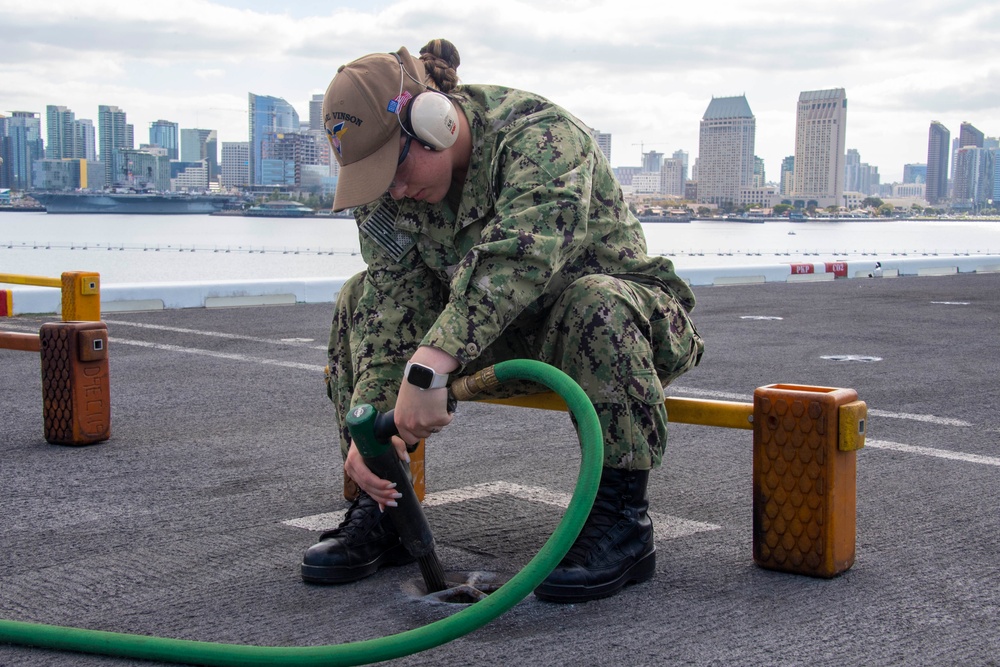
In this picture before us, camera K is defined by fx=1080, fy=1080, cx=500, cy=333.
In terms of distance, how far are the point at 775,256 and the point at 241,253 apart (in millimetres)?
17110

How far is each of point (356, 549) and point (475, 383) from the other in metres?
0.69

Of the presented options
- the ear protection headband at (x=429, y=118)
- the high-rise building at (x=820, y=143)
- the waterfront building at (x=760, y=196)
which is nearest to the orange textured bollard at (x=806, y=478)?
the ear protection headband at (x=429, y=118)

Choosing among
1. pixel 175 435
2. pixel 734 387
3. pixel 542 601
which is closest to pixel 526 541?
pixel 542 601

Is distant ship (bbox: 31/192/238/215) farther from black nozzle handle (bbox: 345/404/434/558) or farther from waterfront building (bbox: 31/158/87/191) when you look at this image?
black nozzle handle (bbox: 345/404/434/558)

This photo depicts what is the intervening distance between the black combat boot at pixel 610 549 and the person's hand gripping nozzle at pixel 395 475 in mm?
274

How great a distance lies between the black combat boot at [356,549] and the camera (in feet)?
8.79

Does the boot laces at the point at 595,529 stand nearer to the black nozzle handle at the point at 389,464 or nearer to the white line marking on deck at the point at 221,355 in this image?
the black nozzle handle at the point at 389,464

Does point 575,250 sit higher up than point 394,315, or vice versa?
point 575,250

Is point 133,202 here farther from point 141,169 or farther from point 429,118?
point 429,118

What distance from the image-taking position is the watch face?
2264 millimetres

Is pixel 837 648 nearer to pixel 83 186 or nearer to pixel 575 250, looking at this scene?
pixel 575 250

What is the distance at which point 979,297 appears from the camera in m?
13.4

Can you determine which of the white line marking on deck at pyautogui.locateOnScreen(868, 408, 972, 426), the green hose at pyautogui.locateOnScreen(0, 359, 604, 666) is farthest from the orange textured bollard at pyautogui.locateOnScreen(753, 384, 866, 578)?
the white line marking on deck at pyautogui.locateOnScreen(868, 408, 972, 426)

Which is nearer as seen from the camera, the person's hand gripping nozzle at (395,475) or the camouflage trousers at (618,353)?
the person's hand gripping nozzle at (395,475)
